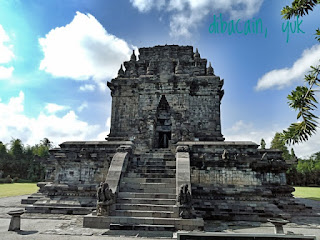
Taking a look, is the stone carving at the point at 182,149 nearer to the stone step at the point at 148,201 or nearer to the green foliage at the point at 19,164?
the stone step at the point at 148,201

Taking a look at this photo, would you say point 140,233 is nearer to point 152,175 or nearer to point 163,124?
point 152,175

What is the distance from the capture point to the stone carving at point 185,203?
7274mm

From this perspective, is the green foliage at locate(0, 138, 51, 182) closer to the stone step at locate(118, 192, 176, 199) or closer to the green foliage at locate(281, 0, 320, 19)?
the stone step at locate(118, 192, 176, 199)

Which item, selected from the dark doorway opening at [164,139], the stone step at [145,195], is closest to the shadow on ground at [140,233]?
the stone step at [145,195]

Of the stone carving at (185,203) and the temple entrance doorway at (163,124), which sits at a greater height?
the temple entrance doorway at (163,124)

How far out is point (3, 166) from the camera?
4366cm

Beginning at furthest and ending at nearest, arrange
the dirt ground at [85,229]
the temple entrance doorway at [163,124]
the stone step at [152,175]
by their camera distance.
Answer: the temple entrance doorway at [163,124] → the stone step at [152,175] → the dirt ground at [85,229]

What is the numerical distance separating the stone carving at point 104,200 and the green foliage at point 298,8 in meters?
7.50

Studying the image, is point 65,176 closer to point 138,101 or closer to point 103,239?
point 103,239

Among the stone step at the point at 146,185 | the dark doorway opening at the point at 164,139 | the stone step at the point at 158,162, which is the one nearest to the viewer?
the stone step at the point at 146,185

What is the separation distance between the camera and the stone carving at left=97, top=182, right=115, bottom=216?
25.1ft

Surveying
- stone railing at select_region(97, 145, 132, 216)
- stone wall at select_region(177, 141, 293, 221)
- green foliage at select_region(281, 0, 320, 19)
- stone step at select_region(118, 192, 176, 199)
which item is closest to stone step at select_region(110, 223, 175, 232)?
stone railing at select_region(97, 145, 132, 216)

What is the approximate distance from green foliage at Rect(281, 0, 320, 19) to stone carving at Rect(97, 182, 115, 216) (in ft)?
24.6

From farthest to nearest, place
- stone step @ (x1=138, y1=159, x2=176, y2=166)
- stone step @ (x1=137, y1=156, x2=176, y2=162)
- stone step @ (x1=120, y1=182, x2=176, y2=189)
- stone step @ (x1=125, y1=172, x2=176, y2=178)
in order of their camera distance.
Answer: stone step @ (x1=137, y1=156, x2=176, y2=162) → stone step @ (x1=138, y1=159, x2=176, y2=166) → stone step @ (x1=125, y1=172, x2=176, y2=178) → stone step @ (x1=120, y1=182, x2=176, y2=189)
